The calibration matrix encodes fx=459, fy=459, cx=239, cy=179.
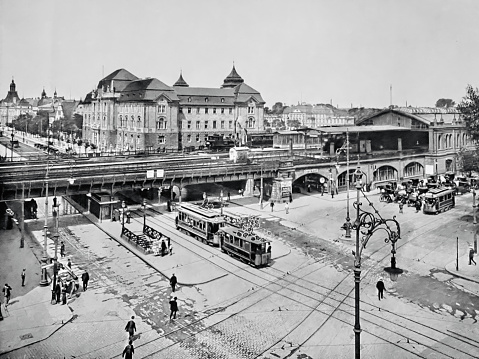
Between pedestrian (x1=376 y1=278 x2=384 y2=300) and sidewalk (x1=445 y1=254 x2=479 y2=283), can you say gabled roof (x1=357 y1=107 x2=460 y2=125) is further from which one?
pedestrian (x1=376 y1=278 x2=384 y2=300)

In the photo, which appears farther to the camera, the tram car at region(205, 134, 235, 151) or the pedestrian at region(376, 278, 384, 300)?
the tram car at region(205, 134, 235, 151)

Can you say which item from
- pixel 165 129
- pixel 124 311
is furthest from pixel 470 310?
pixel 165 129

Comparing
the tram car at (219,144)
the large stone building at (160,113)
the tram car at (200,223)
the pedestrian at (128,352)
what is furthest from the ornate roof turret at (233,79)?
the pedestrian at (128,352)

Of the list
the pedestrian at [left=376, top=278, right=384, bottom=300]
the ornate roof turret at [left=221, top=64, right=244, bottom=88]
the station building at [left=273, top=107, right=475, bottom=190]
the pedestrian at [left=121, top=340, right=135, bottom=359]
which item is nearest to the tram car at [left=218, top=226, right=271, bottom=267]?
the pedestrian at [left=376, top=278, right=384, bottom=300]

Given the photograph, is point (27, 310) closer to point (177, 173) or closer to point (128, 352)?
point (128, 352)

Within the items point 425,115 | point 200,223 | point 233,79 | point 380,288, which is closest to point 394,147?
point 425,115

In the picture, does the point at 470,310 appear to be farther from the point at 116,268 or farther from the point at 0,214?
the point at 0,214

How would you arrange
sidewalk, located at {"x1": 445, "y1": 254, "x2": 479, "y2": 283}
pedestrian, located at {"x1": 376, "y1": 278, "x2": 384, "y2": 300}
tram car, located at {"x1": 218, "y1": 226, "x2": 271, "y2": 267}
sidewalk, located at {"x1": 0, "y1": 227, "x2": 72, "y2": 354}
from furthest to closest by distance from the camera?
tram car, located at {"x1": 218, "y1": 226, "x2": 271, "y2": 267}
sidewalk, located at {"x1": 445, "y1": 254, "x2": 479, "y2": 283}
pedestrian, located at {"x1": 376, "y1": 278, "x2": 384, "y2": 300}
sidewalk, located at {"x1": 0, "y1": 227, "x2": 72, "y2": 354}
